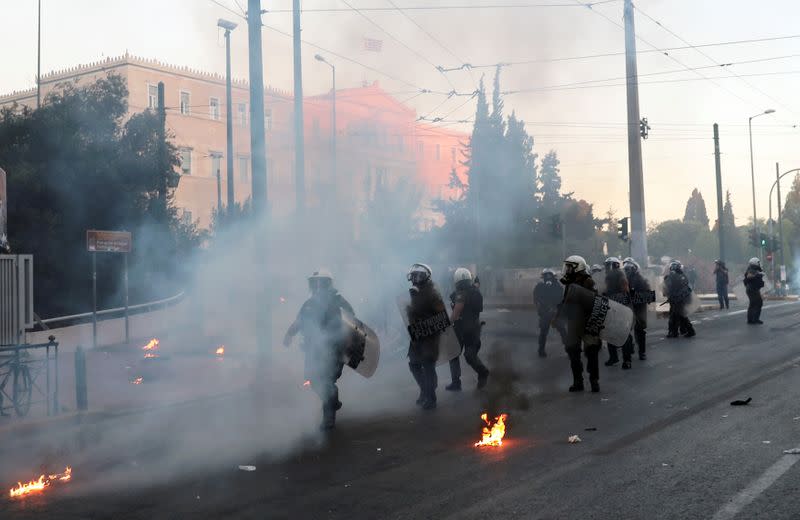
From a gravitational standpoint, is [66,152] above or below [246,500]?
above

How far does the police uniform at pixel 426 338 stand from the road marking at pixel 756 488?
4.06 metres

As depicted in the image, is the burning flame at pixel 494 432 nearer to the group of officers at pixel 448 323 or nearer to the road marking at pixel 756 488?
the group of officers at pixel 448 323

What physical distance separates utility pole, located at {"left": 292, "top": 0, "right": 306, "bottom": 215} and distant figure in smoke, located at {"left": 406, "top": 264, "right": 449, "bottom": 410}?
22.0 ft

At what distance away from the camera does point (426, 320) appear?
947 centimetres

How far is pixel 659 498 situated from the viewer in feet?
17.2

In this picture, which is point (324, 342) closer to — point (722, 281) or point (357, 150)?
point (357, 150)

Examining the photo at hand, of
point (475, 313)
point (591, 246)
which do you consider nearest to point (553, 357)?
point (475, 313)

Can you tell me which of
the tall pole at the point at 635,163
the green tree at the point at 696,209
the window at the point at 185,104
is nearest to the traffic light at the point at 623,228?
the tall pole at the point at 635,163

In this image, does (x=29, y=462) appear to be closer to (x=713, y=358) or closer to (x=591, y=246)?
(x=713, y=358)

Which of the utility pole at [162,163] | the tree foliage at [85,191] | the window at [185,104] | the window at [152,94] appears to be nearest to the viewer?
the tree foliage at [85,191]

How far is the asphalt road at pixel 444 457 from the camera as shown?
5289 millimetres

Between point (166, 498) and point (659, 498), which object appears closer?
point (659, 498)

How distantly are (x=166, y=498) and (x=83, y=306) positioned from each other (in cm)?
1701

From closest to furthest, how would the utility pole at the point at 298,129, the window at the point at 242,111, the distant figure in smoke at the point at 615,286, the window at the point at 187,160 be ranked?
the distant figure in smoke at the point at 615,286, the utility pole at the point at 298,129, the window at the point at 242,111, the window at the point at 187,160
